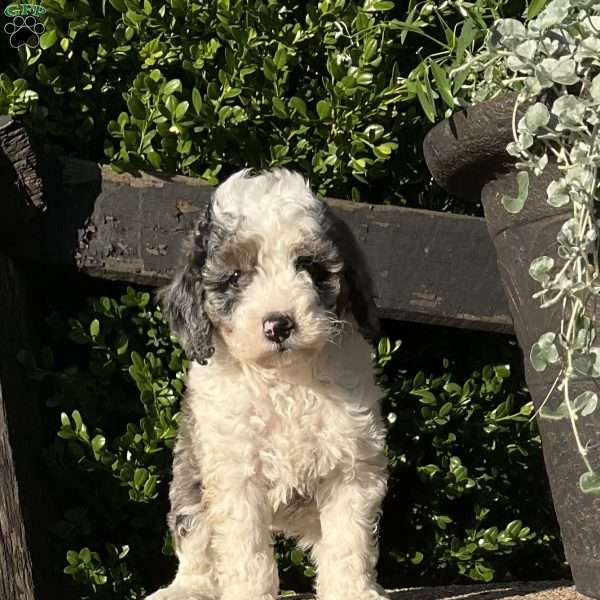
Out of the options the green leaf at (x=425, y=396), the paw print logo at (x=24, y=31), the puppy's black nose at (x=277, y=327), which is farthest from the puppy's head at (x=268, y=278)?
the paw print logo at (x=24, y=31)

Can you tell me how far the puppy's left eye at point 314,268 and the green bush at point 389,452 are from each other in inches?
40.6

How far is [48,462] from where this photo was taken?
505 cm

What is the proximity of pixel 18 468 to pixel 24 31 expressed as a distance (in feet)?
6.30

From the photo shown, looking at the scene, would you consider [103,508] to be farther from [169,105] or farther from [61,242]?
[169,105]

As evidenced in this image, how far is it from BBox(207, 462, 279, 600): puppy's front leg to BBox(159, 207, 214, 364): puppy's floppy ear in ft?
1.45

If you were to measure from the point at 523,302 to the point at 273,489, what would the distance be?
1135 millimetres

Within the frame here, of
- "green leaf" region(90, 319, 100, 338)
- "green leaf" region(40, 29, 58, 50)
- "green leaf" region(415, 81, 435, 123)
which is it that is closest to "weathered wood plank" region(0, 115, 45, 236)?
"green leaf" region(40, 29, 58, 50)

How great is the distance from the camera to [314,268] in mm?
4281

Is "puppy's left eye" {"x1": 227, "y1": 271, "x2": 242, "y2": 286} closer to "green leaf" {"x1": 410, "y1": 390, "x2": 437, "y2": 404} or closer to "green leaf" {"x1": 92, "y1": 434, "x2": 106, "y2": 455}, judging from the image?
"green leaf" {"x1": 92, "y1": 434, "x2": 106, "y2": 455}

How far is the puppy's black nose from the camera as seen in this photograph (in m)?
3.99

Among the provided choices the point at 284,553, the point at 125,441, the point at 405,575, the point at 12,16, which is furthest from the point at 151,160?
the point at 405,575

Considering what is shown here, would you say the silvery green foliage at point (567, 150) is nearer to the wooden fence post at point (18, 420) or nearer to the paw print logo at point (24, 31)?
the wooden fence post at point (18, 420)

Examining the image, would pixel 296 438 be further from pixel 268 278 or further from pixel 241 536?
pixel 268 278

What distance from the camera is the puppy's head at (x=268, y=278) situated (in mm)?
4051
